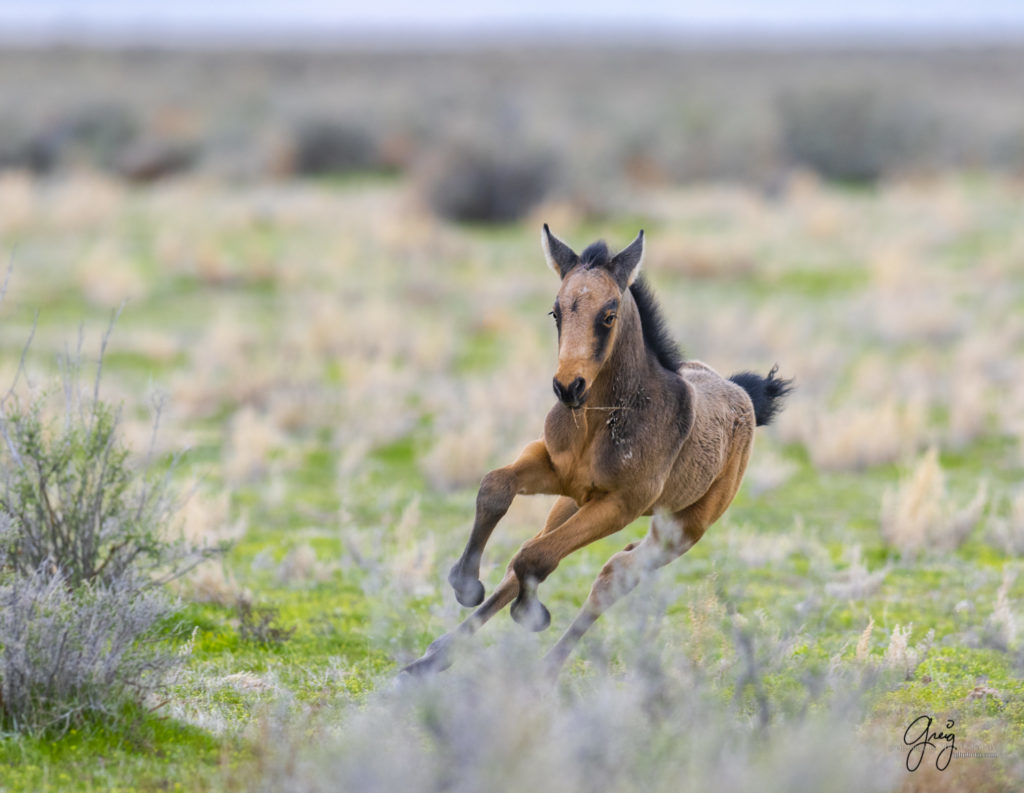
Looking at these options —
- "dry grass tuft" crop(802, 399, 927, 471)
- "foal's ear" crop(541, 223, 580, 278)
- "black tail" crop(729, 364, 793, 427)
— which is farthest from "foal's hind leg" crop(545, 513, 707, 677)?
"dry grass tuft" crop(802, 399, 927, 471)

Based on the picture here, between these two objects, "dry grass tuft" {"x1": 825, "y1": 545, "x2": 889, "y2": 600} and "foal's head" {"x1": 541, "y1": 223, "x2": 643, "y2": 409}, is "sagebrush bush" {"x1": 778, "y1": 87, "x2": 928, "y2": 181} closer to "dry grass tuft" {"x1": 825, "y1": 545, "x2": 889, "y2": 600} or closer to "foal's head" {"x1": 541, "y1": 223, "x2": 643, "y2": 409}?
"dry grass tuft" {"x1": 825, "y1": 545, "x2": 889, "y2": 600}

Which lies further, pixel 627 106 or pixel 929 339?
pixel 627 106

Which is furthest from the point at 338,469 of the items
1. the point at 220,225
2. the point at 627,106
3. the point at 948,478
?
the point at 627,106

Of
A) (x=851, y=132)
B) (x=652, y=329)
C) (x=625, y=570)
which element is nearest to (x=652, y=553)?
(x=625, y=570)

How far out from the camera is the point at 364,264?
76.4ft

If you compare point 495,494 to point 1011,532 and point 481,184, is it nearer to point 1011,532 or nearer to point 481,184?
point 1011,532

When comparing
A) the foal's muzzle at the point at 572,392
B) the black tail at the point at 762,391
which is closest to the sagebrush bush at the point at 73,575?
the foal's muzzle at the point at 572,392

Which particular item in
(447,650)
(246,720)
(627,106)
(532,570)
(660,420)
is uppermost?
(660,420)

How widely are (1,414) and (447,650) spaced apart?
301 cm

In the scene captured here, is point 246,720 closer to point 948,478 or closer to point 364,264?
point 948,478

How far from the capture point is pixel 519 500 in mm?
11109

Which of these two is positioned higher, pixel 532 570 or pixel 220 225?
pixel 532 570

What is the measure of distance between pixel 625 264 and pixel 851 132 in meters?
38.2

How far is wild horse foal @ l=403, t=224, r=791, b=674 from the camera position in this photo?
5.27 meters
